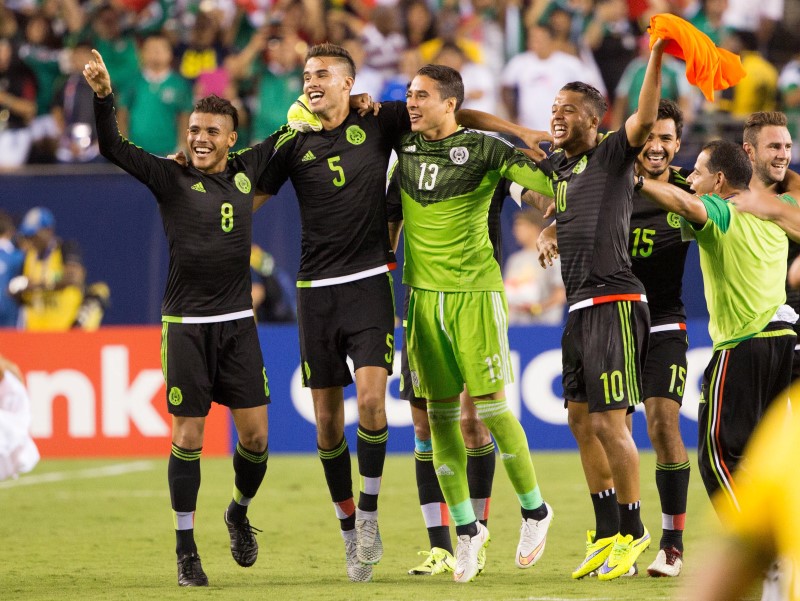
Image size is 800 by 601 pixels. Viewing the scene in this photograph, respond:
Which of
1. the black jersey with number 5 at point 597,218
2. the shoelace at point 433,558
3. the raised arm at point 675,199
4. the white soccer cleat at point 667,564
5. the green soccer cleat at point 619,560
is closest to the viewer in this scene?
the raised arm at point 675,199

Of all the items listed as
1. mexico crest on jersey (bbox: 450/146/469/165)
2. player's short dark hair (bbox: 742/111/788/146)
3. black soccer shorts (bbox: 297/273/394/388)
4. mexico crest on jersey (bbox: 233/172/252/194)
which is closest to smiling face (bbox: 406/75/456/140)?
mexico crest on jersey (bbox: 450/146/469/165)

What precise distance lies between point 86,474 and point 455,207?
22.4 ft

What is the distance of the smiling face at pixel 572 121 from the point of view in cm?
658

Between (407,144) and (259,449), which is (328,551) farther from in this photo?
(407,144)

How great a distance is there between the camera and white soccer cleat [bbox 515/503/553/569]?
6863mm

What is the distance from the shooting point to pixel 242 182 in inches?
282

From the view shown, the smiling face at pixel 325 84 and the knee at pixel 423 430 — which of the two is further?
the knee at pixel 423 430

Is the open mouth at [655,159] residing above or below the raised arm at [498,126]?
below

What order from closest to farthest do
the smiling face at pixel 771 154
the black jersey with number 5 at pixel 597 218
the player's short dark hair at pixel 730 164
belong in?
the player's short dark hair at pixel 730 164, the smiling face at pixel 771 154, the black jersey with number 5 at pixel 597 218

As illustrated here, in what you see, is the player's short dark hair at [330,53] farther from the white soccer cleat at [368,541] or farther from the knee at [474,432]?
the white soccer cleat at [368,541]

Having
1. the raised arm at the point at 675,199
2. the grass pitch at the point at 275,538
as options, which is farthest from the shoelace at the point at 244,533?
the raised arm at the point at 675,199

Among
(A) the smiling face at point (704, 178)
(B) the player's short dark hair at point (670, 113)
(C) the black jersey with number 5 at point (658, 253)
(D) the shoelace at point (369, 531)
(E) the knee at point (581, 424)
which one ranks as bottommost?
(D) the shoelace at point (369, 531)

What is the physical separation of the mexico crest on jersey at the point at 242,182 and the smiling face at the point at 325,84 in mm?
527

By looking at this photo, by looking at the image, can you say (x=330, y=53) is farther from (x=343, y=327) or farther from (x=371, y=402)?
(x=371, y=402)
